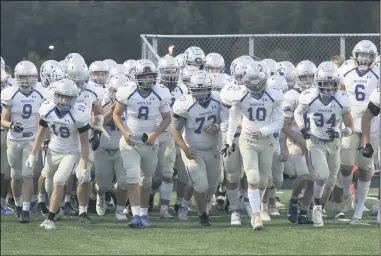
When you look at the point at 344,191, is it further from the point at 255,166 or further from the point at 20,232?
the point at 20,232

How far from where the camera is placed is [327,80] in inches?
443

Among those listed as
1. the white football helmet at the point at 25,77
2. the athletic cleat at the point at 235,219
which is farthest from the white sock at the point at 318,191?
the white football helmet at the point at 25,77

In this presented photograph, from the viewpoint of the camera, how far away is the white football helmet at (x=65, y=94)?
1109cm

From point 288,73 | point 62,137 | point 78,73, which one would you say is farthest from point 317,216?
point 78,73

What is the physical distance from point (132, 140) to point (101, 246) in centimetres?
163

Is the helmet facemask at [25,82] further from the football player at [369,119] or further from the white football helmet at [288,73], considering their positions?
the football player at [369,119]

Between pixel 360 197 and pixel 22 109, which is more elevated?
pixel 22 109

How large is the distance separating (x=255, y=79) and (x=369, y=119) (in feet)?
4.03

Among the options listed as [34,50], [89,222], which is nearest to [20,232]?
[89,222]

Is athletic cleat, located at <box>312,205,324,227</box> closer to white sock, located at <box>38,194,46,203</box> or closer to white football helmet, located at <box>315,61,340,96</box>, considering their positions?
white football helmet, located at <box>315,61,340,96</box>

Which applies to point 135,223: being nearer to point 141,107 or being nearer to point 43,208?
point 141,107

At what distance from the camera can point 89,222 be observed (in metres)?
11.7

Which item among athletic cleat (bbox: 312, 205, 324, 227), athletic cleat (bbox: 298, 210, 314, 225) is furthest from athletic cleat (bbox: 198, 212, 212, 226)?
athletic cleat (bbox: 312, 205, 324, 227)

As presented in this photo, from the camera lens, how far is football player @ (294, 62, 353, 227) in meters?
11.3
